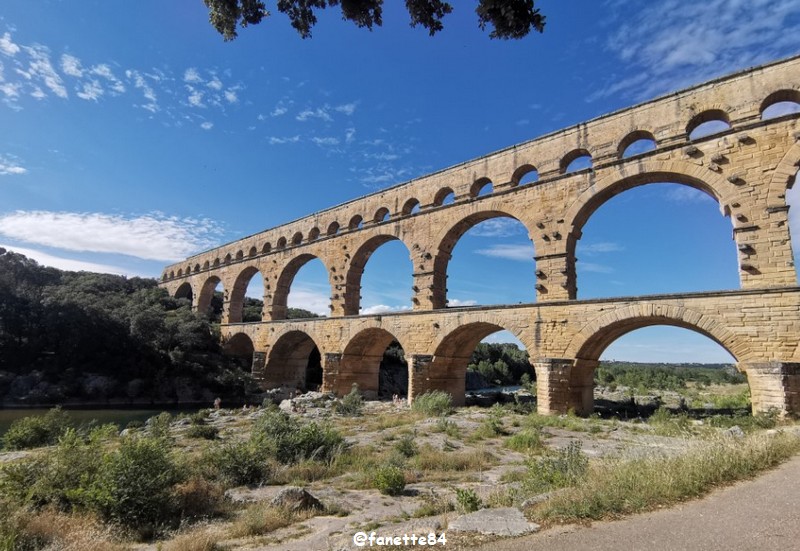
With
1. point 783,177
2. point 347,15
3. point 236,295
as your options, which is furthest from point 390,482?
point 236,295

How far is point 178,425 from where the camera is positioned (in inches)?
528

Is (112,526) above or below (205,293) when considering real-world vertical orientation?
below

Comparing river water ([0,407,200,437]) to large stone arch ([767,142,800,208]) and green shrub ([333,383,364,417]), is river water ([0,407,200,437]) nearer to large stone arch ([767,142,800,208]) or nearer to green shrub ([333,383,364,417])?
green shrub ([333,383,364,417])

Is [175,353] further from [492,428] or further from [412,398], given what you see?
[492,428]

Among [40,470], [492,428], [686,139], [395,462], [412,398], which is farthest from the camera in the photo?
[412,398]

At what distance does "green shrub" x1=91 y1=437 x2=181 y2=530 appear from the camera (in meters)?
4.69

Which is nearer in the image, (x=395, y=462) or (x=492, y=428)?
(x=395, y=462)

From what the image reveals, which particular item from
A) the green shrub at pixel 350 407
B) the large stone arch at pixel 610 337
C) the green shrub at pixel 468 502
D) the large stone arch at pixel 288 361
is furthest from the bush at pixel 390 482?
the large stone arch at pixel 288 361

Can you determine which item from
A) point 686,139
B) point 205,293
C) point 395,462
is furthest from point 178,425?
point 205,293

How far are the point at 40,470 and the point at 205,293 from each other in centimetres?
2910

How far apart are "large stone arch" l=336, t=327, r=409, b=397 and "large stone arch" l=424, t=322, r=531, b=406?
3430mm

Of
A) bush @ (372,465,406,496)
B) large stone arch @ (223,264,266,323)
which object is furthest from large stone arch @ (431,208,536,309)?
large stone arch @ (223,264,266,323)

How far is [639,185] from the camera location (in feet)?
45.6

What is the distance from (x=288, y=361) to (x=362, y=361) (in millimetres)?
6526
